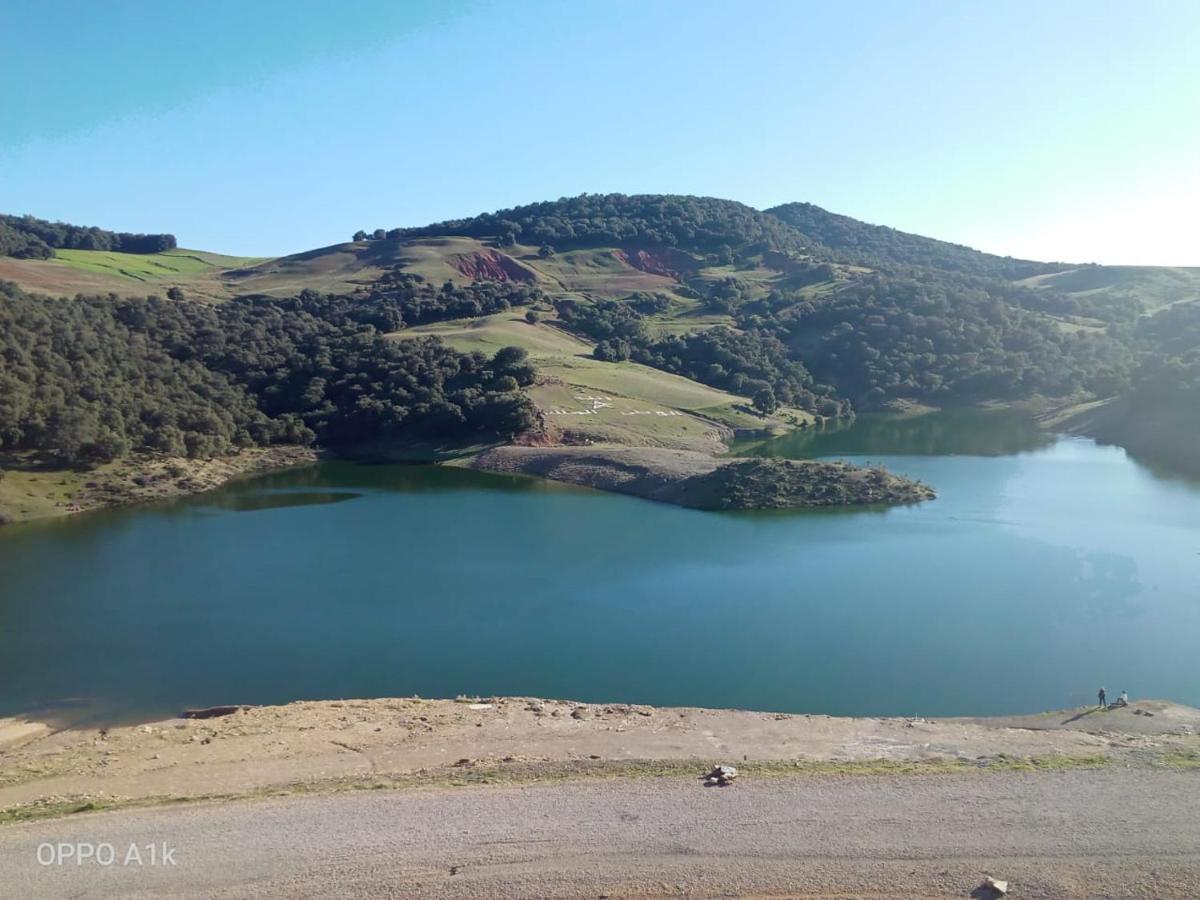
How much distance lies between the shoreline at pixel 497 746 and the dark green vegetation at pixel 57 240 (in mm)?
119797

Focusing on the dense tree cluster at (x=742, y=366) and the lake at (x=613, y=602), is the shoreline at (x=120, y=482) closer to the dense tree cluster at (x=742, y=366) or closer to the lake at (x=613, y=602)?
the lake at (x=613, y=602)

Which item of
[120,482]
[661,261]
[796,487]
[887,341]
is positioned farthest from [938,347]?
[120,482]

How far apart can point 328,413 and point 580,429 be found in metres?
24.6

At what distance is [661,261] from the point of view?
17562 centimetres

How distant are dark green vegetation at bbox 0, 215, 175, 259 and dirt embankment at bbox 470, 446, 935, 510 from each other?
10006 cm

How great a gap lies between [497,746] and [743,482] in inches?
1460

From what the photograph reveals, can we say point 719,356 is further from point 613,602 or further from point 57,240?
point 57,240

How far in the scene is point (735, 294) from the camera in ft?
481

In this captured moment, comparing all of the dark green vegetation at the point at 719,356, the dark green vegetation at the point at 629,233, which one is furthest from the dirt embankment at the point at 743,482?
the dark green vegetation at the point at 629,233

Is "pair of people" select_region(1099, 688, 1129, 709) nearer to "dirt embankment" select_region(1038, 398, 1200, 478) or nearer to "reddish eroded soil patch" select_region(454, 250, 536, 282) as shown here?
"dirt embankment" select_region(1038, 398, 1200, 478)

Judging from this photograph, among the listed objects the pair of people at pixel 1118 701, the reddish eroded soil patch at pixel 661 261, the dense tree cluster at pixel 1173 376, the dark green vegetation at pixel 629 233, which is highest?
the dark green vegetation at pixel 629 233

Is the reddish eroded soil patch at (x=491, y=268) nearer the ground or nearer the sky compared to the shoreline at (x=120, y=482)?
nearer the sky

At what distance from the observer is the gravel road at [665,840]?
14.7 metres

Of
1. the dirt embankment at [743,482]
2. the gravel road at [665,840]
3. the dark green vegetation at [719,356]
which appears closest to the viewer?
the gravel road at [665,840]
